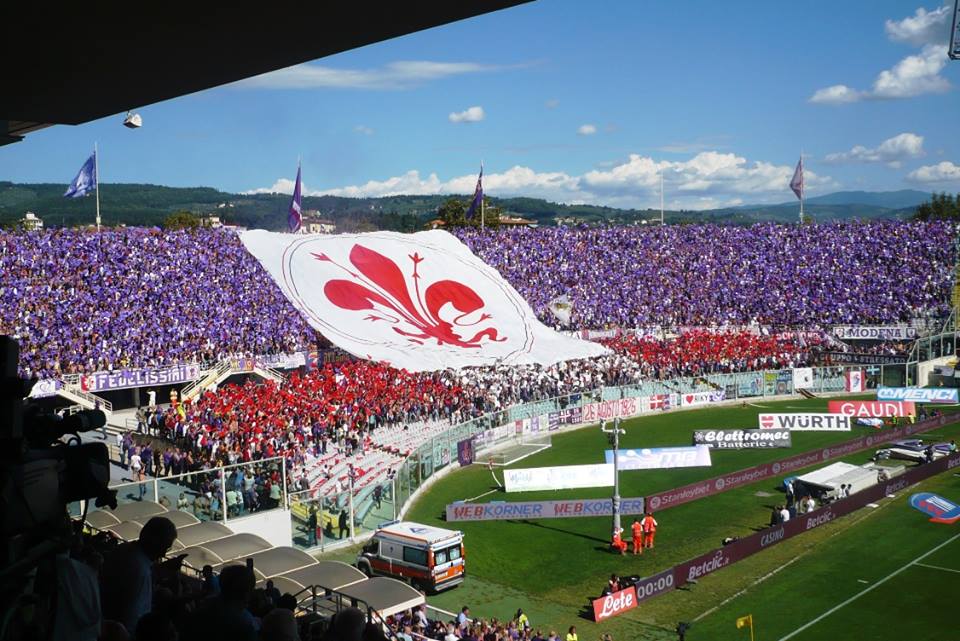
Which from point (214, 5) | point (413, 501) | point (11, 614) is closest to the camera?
point (11, 614)

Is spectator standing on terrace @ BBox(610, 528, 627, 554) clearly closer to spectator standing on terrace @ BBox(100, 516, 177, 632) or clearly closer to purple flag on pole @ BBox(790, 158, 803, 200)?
spectator standing on terrace @ BBox(100, 516, 177, 632)

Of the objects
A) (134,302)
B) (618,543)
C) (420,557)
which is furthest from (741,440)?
→ (134,302)

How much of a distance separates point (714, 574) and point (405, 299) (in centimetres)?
2118

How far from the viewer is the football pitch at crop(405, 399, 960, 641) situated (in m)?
21.5

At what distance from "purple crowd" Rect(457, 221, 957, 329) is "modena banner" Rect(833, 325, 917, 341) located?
1262 mm

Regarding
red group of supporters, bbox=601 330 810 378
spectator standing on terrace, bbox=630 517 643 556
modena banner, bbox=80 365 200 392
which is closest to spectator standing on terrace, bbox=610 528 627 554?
spectator standing on terrace, bbox=630 517 643 556

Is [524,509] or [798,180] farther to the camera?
[798,180]

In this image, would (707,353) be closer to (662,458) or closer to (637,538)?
(662,458)

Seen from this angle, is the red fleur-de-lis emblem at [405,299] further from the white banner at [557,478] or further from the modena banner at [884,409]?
the modena banner at [884,409]

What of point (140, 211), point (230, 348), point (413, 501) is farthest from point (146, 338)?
point (140, 211)

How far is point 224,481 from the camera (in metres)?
23.8

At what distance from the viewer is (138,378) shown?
40.9m

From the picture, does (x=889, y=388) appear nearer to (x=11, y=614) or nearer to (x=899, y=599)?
(x=899, y=599)

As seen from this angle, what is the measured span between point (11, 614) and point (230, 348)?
43.7m
